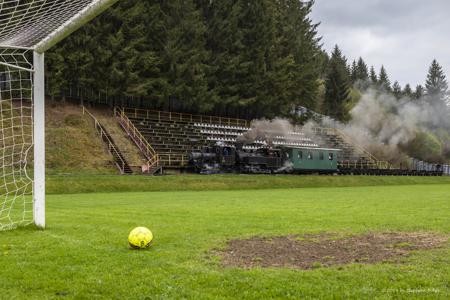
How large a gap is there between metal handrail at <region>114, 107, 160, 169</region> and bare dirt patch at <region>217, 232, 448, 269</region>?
2837cm

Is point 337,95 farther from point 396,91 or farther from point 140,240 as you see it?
point 140,240

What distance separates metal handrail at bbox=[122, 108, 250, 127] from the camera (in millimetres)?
46844

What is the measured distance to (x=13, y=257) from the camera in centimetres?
704

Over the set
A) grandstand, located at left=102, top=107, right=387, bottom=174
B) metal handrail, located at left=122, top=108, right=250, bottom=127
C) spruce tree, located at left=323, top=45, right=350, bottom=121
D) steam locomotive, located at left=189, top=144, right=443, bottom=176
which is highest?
spruce tree, located at left=323, top=45, right=350, bottom=121

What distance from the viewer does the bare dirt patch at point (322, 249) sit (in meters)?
6.74

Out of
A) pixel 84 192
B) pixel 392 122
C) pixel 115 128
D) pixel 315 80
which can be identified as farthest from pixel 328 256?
pixel 392 122

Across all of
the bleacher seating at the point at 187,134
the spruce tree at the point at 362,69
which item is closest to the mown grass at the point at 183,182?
the bleacher seating at the point at 187,134

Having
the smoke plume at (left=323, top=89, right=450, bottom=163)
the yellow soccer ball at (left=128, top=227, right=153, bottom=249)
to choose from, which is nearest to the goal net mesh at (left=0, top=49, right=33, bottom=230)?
the yellow soccer ball at (left=128, top=227, right=153, bottom=249)

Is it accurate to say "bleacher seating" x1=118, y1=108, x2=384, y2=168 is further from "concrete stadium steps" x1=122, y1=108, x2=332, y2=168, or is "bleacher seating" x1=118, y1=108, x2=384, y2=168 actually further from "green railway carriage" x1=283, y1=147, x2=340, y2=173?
"green railway carriage" x1=283, y1=147, x2=340, y2=173

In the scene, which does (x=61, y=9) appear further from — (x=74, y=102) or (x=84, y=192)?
(x=74, y=102)

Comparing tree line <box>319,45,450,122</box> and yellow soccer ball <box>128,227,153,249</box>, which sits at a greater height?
tree line <box>319,45,450,122</box>

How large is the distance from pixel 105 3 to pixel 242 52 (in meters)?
43.8

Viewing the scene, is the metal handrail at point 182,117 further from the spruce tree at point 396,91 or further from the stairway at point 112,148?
the spruce tree at point 396,91

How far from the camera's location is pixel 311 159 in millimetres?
43906
